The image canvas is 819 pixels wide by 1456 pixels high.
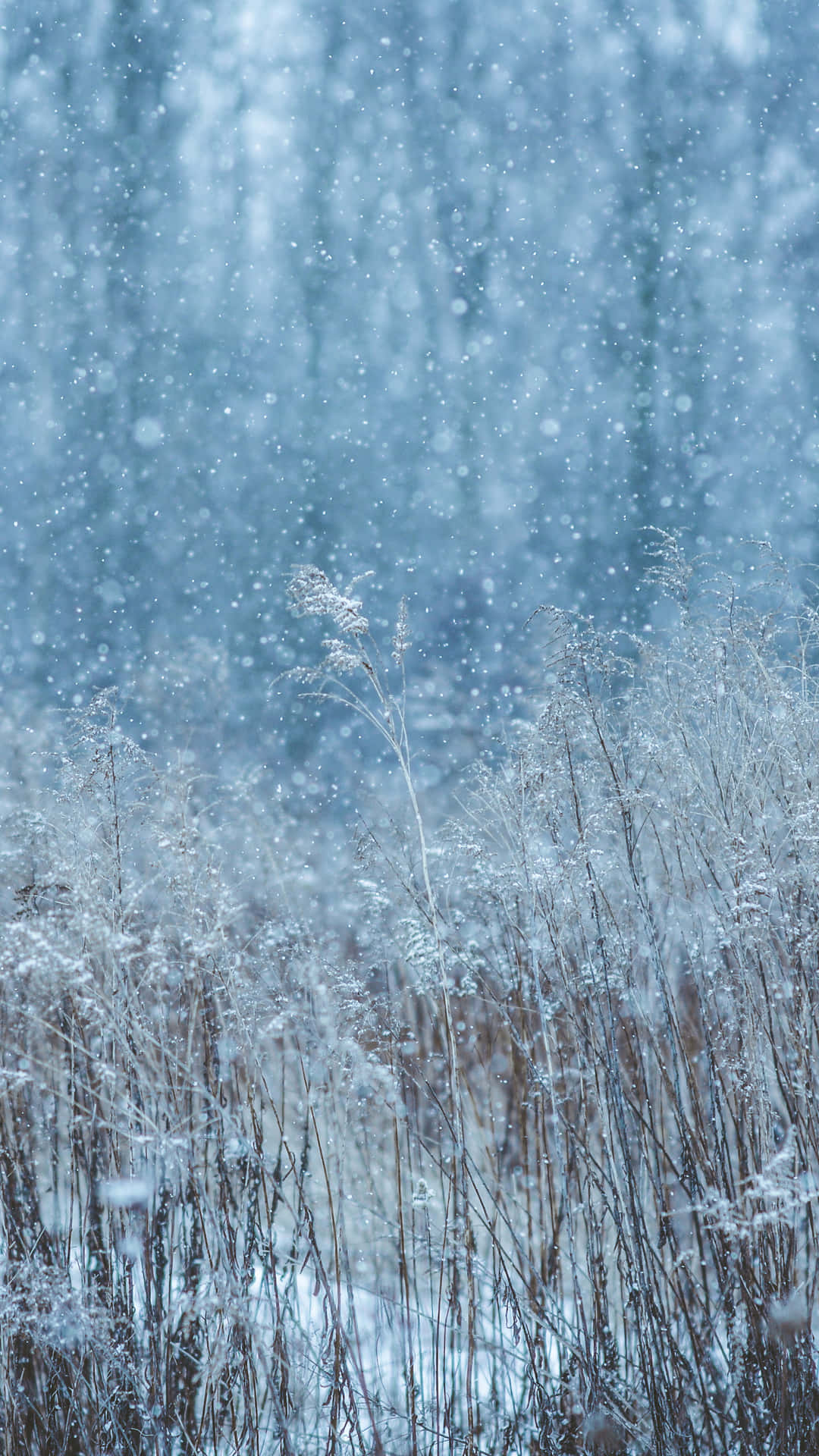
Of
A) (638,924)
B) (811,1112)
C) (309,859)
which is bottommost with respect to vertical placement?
(811,1112)

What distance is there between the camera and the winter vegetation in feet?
5.43

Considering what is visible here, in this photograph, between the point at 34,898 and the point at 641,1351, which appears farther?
the point at 34,898

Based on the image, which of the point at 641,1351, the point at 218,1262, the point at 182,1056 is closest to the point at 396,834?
the point at 182,1056

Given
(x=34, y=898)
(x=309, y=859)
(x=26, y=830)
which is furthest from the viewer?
(x=309, y=859)

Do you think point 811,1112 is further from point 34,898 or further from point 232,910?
point 34,898

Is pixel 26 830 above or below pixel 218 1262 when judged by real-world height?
above

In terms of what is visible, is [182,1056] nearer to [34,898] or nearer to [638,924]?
[34,898]

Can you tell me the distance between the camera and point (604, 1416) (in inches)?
64.7

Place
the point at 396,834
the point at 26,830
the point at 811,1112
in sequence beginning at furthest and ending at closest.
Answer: the point at 26,830 → the point at 396,834 → the point at 811,1112

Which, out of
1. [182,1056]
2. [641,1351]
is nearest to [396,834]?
[182,1056]

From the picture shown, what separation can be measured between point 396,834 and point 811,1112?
1.10 m

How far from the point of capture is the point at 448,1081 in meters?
1.87

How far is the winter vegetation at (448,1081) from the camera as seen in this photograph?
166cm

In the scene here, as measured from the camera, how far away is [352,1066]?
1.66 meters
